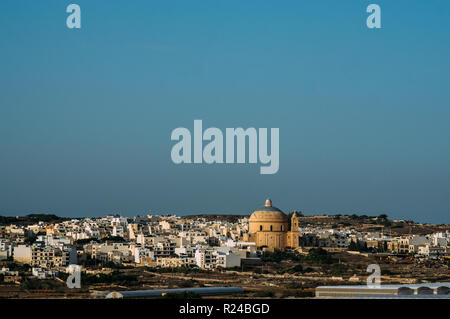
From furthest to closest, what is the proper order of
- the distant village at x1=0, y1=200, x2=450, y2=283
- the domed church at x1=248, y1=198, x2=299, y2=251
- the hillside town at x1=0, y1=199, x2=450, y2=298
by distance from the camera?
the domed church at x1=248, y1=198, x2=299, y2=251
the distant village at x1=0, y1=200, x2=450, y2=283
the hillside town at x1=0, y1=199, x2=450, y2=298

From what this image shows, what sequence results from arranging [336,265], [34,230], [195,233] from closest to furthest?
[336,265], [195,233], [34,230]

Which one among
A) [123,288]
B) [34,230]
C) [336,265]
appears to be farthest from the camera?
[34,230]

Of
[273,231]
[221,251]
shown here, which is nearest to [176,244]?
[221,251]

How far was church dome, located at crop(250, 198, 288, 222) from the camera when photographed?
82.9 metres

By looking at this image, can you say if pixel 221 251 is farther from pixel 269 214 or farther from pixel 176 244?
pixel 269 214

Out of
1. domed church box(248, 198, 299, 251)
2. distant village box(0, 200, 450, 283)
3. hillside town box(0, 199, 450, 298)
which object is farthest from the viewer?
domed church box(248, 198, 299, 251)

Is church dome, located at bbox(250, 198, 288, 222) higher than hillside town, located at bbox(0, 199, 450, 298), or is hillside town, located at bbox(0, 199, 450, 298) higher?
church dome, located at bbox(250, 198, 288, 222)

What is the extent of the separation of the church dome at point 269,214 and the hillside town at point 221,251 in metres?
0.08

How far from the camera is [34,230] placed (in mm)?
96250
